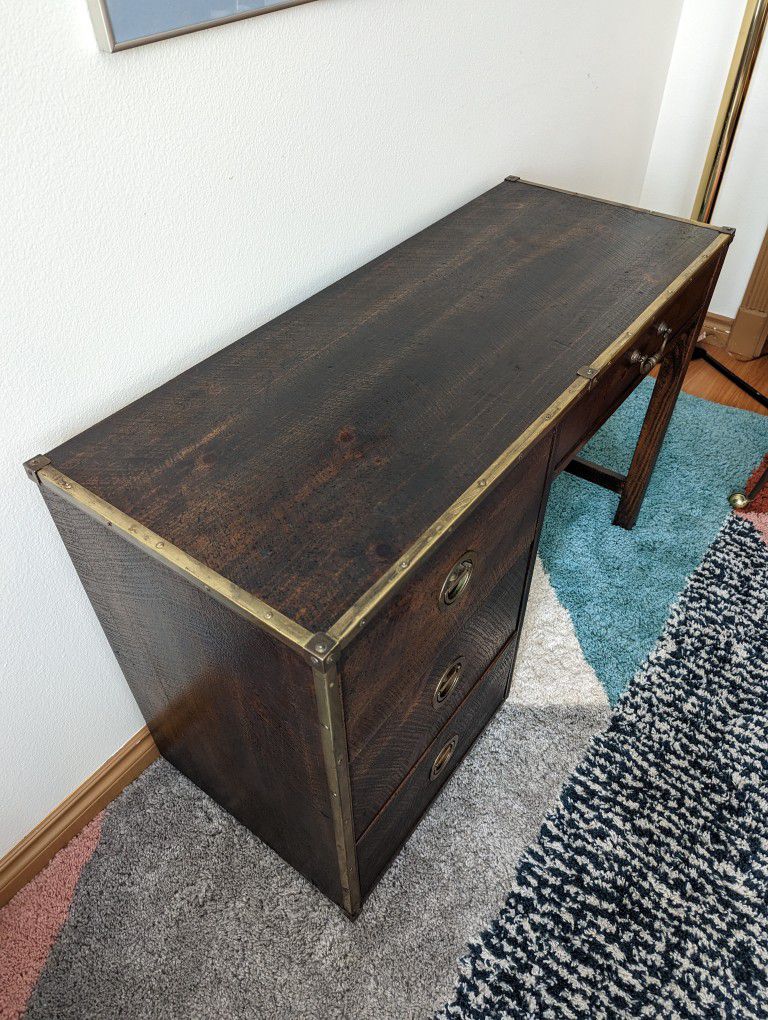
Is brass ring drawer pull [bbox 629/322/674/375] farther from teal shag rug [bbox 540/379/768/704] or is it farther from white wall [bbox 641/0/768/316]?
white wall [bbox 641/0/768/316]

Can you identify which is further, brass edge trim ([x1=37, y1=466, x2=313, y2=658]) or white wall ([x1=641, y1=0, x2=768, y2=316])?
white wall ([x1=641, y1=0, x2=768, y2=316])

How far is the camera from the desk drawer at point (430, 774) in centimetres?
100

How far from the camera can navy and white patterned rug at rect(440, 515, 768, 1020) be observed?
1.02 metres

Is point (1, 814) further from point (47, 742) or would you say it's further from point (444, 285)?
point (444, 285)

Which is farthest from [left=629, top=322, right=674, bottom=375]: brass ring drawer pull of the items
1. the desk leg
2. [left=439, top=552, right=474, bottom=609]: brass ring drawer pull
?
[left=439, top=552, right=474, bottom=609]: brass ring drawer pull

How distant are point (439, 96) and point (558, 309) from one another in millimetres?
431

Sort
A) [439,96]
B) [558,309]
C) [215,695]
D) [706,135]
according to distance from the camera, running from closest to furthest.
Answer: [215,695] → [558,309] → [439,96] → [706,135]

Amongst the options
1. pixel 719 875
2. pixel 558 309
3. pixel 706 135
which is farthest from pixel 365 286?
pixel 706 135

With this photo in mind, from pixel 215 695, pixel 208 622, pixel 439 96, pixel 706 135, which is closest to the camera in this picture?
pixel 208 622

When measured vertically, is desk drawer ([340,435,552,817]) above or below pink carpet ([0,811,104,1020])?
above

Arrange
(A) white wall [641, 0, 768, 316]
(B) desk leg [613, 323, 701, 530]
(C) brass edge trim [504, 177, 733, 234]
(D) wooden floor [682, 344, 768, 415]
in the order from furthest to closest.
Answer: (D) wooden floor [682, 344, 768, 415] → (A) white wall [641, 0, 768, 316] → (B) desk leg [613, 323, 701, 530] → (C) brass edge trim [504, 177, 733, 234]

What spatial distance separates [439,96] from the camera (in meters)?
1.21

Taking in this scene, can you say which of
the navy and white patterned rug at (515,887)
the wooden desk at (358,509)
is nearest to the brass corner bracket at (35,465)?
the wooden desk at (358,509)

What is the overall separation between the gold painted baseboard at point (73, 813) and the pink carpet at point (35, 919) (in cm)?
2
